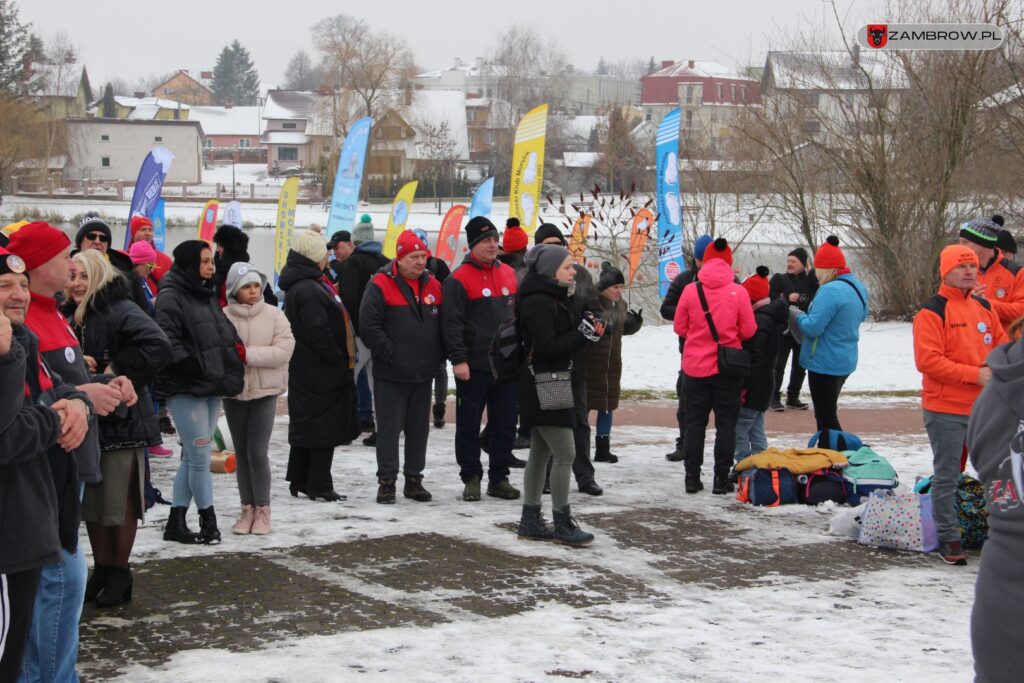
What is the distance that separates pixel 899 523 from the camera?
7320 mm

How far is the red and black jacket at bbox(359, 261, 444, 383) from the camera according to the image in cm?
825

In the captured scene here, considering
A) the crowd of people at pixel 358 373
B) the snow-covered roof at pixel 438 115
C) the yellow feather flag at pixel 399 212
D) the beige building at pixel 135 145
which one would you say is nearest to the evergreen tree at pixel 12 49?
the beige building at pixel 135 145

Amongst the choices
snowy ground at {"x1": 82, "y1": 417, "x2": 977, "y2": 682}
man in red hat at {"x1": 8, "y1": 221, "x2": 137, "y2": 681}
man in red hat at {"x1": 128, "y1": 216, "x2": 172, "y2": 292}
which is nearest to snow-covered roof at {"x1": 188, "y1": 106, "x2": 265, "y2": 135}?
man in red hat at {"x1": 128, "y1": 216, "x2": 172, "y2": 292}

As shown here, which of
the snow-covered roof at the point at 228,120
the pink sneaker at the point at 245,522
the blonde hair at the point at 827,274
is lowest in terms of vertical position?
the pink sneaker at the point at 245,522

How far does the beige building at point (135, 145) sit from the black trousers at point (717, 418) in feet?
296

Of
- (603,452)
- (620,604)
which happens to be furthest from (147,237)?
(620,604)

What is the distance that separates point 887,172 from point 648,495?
16695mm

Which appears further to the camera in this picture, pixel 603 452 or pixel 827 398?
pixel 603 452

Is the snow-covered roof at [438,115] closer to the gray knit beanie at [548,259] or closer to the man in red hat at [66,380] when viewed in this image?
the gray knit beanie at [548,259]

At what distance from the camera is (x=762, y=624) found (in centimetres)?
577

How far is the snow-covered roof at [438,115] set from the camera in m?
85.5

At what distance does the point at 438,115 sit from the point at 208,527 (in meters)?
91.3

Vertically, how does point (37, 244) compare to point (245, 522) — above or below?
above

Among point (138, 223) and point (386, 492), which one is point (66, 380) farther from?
point (138, 223)
